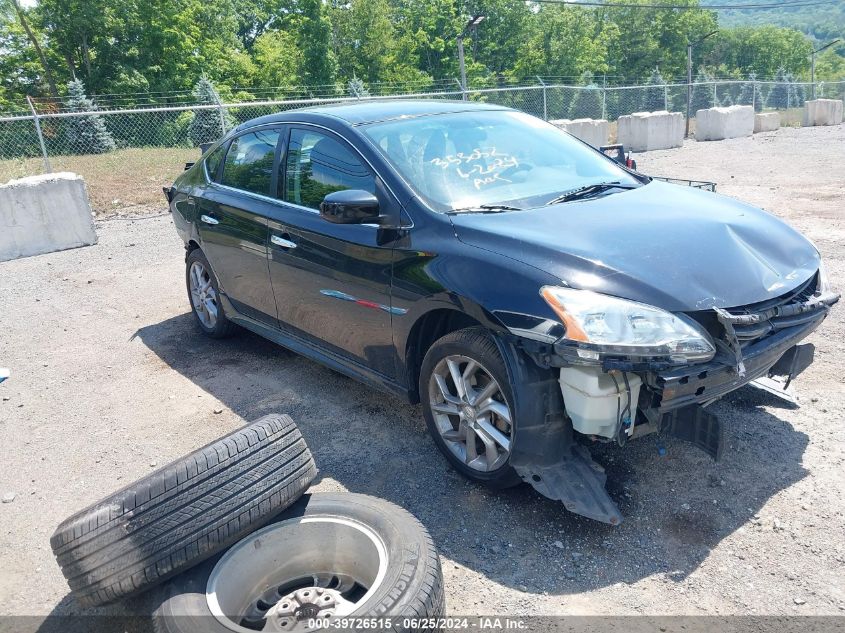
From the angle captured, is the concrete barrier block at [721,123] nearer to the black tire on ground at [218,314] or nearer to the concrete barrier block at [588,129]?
the concrete barrier block at [588,129]

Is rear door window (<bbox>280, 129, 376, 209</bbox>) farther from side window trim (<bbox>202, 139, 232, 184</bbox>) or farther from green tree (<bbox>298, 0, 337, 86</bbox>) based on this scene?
green tree (<bbox>298, 0, 337, 86</bbox>)

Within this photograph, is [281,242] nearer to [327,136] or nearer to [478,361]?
[327,136]

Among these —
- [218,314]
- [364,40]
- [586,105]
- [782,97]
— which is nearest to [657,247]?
[218,314]

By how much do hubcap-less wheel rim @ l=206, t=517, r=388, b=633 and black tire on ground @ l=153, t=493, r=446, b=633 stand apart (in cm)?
1

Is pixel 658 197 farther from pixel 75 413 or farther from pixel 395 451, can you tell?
pixel 75 413

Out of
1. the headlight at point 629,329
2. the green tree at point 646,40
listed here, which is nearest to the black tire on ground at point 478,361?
the headlight at point 629,329

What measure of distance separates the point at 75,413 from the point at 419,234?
9.37 ft

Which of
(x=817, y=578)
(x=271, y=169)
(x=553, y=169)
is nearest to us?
(x=817, y=578)

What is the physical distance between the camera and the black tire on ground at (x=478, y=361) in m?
3.05

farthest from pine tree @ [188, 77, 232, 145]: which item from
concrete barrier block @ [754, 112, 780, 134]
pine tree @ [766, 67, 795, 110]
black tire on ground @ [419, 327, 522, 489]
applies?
pine tree @ [766, 67, 795, 110]

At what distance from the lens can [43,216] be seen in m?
9.70

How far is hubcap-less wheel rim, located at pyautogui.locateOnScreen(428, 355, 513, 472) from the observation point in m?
3.18

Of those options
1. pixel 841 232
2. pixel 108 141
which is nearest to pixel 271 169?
pixel 841 232

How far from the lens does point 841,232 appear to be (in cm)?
786
